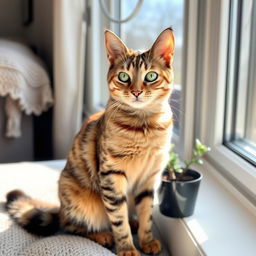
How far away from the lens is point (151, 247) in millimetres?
972

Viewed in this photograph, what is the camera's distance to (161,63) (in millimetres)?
906

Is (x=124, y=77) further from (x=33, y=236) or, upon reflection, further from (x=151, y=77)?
(x=33, y=236)

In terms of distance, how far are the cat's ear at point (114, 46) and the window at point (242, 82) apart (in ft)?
1.17

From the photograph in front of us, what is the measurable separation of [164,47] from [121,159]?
289 mm

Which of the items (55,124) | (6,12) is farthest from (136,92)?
(6,12)

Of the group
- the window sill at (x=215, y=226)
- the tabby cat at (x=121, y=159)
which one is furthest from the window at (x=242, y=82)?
the tabby cat at (x=121, y=159)

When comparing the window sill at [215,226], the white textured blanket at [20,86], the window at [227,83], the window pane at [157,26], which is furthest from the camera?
the white textured blanket at [20,86]

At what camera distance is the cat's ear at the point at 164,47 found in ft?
2.85

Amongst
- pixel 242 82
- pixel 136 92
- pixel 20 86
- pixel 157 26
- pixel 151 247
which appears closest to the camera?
pixel 136 92

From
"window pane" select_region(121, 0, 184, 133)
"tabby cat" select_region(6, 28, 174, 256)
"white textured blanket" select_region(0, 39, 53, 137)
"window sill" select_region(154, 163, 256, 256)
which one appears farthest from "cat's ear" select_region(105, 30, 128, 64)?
"white textured blanket" select_region(0, 39, 53, 137)

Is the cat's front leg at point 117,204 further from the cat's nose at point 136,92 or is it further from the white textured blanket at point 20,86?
the white textured blanket at point 20,86

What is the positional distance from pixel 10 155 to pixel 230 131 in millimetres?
1290

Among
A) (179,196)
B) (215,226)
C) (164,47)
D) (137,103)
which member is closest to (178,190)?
(179,196)

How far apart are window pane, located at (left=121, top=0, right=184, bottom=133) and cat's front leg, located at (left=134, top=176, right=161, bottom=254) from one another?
0.24 metres
